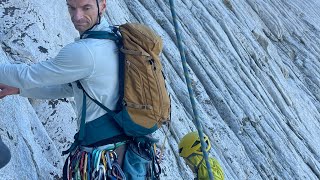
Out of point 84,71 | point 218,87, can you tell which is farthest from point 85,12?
point 218,87

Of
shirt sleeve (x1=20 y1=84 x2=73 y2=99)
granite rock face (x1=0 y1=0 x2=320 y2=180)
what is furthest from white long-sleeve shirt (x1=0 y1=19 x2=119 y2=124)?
granite rock face (x1=0 y1=0 x2=320 y2=180)

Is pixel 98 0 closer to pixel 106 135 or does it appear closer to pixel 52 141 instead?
pixel 106 135

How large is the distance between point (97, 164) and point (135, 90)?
2.43 feet

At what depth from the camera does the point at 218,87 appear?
16391mm

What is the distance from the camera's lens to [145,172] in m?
4.89

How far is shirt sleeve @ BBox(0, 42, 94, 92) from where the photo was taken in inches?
167

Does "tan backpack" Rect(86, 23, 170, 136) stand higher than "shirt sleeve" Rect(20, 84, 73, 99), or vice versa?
"tan backpack" Rect(86, 23, 170, 136)

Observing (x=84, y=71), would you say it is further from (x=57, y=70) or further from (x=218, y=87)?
(x=218, y=87)

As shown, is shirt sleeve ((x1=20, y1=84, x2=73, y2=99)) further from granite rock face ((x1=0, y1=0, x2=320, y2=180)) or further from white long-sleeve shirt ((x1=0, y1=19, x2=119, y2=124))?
granite rock face ((x1=0, y1=0, x2=320, y2=180))

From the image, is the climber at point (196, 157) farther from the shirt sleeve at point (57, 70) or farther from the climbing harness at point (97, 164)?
the shirt sleeve at point (57, 70)

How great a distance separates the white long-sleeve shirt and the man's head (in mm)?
76

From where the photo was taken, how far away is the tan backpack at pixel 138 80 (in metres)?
4.43

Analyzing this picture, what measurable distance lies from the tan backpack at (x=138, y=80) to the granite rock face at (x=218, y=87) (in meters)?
1.01

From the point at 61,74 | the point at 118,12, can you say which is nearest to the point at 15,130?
the point at 61,74
